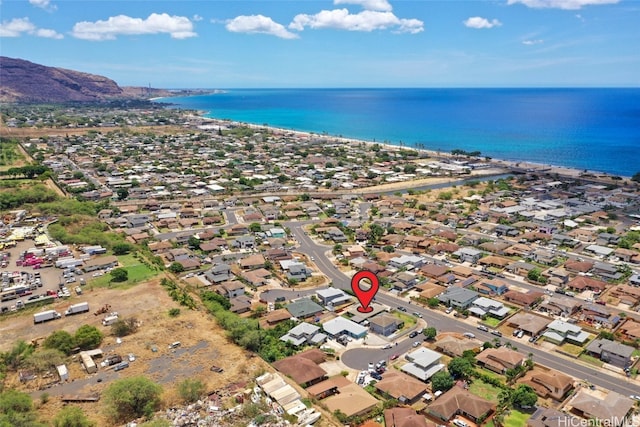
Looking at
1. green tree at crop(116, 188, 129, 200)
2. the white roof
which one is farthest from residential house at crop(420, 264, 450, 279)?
green tree at crop(116, 188, 129, 200)

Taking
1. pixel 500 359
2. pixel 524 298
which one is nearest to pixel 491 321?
pixel 524 298

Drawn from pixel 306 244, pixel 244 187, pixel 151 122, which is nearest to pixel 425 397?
pixel 306 244

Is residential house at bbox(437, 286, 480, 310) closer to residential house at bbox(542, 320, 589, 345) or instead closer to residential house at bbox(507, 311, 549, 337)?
residential house at bbox(507, 311, 549, 337)

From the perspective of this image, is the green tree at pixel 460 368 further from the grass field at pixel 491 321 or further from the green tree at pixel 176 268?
the green tree at pixel 176 268

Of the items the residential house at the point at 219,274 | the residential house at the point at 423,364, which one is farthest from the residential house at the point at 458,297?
the residential house at the point at 219,274

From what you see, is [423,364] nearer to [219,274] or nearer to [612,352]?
[612,352]
